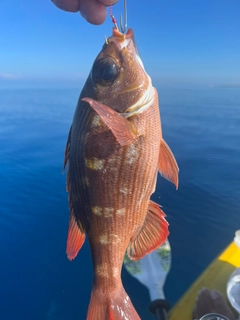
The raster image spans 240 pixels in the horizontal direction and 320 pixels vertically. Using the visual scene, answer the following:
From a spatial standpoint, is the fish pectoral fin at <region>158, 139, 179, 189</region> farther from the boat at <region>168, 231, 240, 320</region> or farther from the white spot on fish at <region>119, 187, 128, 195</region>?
the boat at <region>168, 231, 240, 320</region>

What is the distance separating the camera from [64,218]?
319 cm

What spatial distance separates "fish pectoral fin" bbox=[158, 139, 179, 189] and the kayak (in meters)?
1.05

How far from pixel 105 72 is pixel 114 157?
1.07ft

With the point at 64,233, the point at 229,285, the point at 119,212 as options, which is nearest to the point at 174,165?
the point at 119,212

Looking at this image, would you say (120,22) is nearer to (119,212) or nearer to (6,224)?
(119,212)

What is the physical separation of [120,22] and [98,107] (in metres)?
0.37

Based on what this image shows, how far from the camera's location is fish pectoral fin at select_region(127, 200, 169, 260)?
1096 mm

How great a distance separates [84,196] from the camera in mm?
993

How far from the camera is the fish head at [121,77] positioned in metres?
0.96

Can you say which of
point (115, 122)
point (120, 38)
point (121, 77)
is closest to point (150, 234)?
point (115, 122)

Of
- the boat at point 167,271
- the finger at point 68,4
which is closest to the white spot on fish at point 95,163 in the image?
the finger at point 68,4

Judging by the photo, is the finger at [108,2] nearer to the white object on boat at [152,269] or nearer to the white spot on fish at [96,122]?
the white spot on fish at [96,122]

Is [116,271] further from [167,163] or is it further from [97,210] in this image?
[167,163]

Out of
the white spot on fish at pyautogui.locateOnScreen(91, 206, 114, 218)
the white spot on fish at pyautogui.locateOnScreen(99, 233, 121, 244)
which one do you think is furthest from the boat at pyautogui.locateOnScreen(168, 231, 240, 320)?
the white spot on fish at pyautogui.locateOnScreen(91, 206, 114, 218)
